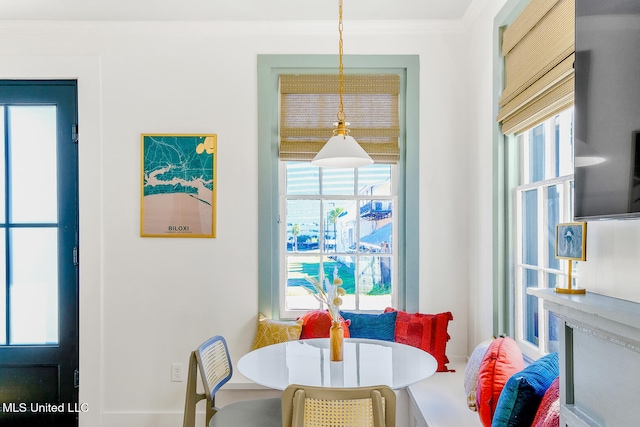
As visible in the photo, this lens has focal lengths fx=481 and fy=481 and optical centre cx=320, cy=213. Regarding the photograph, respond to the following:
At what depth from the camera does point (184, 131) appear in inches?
126

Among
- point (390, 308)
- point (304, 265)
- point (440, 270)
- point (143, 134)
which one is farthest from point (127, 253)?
point (440, 270)

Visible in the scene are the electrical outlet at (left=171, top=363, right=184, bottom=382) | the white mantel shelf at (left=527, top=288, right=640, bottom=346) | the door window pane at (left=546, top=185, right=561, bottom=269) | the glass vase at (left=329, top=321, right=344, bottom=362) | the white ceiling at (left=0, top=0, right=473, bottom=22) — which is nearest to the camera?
the white mantel shelf at (left=527, top=288, right=640, bottom=346)

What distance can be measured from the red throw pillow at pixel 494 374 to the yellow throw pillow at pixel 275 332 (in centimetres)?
130

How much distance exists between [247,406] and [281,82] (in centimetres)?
203

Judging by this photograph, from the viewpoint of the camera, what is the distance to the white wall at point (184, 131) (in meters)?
3.20

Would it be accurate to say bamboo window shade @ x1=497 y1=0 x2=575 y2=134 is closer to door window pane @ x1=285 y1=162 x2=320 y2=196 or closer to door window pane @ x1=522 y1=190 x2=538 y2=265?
door window pane @ x1=522 y1=190 x2=538 y2=265

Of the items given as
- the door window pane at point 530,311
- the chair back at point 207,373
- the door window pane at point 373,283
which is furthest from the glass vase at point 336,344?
the door window pane at point 373,283

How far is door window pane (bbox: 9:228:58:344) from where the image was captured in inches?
127

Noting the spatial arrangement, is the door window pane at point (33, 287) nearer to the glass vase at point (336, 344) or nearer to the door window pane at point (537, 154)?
the glass vase at point (336, 344)

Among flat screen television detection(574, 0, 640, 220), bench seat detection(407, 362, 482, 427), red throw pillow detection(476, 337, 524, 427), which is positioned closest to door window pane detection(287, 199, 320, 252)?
bench seat detection(407, 362, 482, 427)

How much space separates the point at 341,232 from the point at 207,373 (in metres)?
1.34

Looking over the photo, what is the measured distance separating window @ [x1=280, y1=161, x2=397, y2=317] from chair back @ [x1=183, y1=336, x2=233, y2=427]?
0.78m

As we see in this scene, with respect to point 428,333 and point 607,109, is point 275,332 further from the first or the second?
point 607,109

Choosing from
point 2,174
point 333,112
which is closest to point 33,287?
point 2,174
